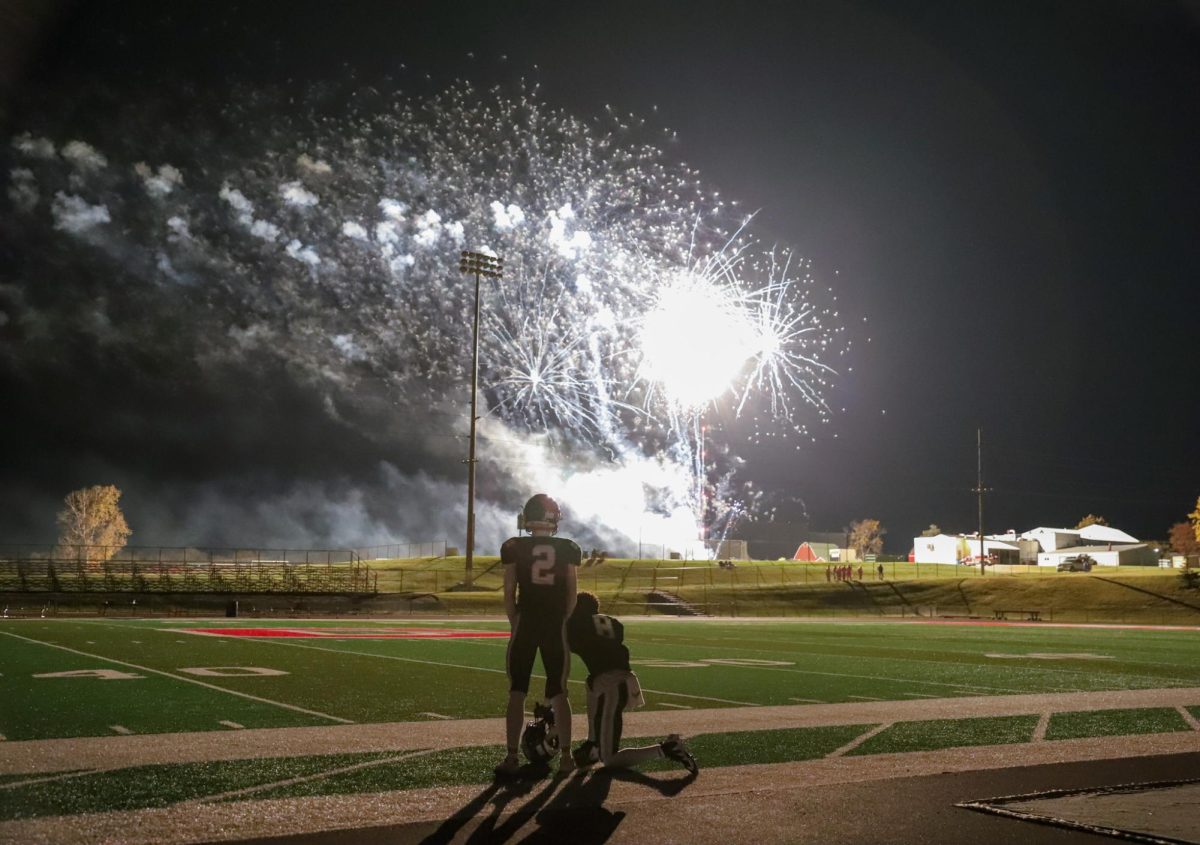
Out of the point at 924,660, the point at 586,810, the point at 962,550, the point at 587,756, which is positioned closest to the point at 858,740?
the point at 587,756

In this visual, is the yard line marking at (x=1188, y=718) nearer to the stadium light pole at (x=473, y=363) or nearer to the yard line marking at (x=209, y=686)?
the yard line marking at (x=209, y=686)

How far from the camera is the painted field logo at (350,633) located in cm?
2612

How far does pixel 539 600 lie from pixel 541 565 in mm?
251

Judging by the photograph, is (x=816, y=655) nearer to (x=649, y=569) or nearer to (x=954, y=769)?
(x=954, y=769)

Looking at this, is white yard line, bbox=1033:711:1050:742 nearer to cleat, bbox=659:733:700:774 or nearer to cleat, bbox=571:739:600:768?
cleat, bbox=659:733:700:774

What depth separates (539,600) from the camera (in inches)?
307

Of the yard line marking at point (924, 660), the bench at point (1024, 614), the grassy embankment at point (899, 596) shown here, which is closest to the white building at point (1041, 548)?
the grassy embankment at point (899, 596)

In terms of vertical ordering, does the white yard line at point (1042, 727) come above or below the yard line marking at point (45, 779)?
below

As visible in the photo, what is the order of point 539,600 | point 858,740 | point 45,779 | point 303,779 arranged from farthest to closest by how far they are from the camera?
point 858,740 < point 539,600 < point 303,779 < point 45,779

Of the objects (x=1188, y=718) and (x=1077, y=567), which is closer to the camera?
(x=1188, y=718)

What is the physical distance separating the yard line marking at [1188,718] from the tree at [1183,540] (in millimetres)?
126259

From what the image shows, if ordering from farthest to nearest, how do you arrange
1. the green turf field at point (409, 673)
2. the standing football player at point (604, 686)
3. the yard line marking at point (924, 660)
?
1. the yard line marking at point (924, 660)
2. the green turf field at point (409, 673)
3. the standing football player at point (604, 686)

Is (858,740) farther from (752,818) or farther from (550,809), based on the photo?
(550,809)

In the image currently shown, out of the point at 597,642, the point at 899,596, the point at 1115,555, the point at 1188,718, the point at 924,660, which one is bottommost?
the point at 899,596
